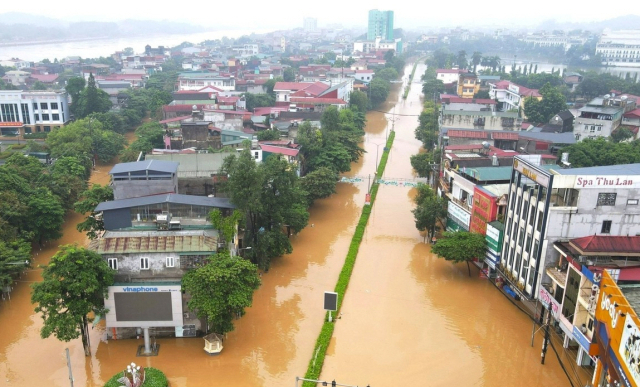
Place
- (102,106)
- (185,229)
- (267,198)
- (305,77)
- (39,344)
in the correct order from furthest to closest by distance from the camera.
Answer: (305,77)
(102,106)
(267,198)
(185,229)
(39,344)

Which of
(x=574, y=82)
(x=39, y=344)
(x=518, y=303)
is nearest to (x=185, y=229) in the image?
(x=39, y=344)

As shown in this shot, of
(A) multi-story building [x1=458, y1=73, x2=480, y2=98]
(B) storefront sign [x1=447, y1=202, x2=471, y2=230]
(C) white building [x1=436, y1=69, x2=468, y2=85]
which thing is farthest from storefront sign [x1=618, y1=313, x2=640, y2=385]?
(C) white building [x1=436, y1=69, x2=468, y2=85]

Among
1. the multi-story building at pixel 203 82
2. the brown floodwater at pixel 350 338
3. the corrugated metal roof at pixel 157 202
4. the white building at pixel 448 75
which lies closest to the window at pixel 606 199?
the brown floodwater at pixel 350 338

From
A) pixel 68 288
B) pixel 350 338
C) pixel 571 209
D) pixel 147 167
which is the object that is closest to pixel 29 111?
pixel 147 167

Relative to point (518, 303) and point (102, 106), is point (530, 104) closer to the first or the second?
point (518, 303)

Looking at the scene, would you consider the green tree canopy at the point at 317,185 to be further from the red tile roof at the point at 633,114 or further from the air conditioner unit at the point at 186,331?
the red tile roof at the point at 633,114
